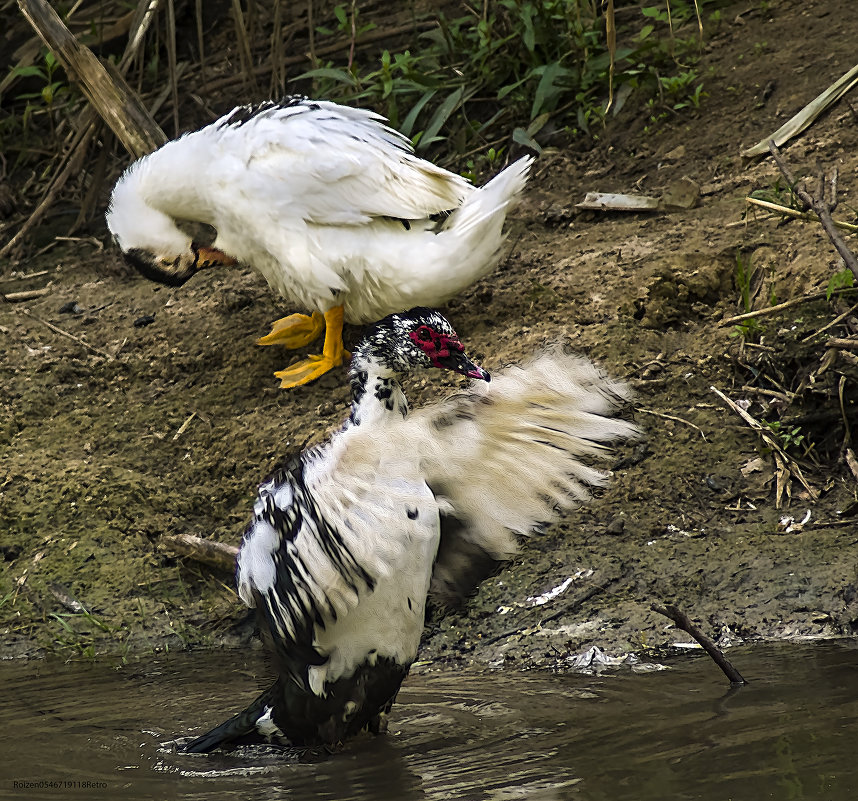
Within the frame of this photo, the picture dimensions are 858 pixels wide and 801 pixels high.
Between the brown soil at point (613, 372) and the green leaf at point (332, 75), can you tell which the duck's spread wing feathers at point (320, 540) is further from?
the green leaf at point (332, 75)

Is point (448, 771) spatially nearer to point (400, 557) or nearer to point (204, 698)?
point (400, 557)

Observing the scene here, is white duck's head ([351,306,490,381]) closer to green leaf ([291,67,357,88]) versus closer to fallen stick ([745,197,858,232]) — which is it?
fallen stick ([745,197,858,232])

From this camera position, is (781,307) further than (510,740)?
Yes

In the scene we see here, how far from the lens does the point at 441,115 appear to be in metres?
6.95

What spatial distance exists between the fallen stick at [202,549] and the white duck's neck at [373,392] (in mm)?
1311

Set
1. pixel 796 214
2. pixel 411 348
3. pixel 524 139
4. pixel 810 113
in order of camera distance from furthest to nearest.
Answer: pixel 524 139 → pixel 810 113 → pixel 796 214 → pixel 411 348

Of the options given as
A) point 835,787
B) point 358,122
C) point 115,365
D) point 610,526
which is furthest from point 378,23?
point 835,787

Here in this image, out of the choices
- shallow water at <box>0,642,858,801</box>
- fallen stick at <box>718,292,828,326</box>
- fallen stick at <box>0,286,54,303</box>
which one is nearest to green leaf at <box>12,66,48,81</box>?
fallen stick at <box>0,286,54,303</box>

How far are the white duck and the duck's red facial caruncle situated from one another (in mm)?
1345

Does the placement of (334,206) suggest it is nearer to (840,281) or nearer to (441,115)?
(441,115)

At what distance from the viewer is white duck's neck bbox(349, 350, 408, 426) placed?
12.6ft

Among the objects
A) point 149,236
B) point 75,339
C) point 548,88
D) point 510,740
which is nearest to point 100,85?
point 149,236

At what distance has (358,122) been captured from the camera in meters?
5.68

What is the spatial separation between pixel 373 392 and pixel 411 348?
198mm
